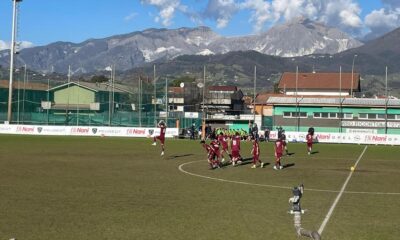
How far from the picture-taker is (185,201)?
1659cm

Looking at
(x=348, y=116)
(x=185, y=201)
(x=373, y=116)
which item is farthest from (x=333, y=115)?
(x=185, y=201)

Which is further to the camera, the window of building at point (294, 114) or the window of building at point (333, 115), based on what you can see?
the window of building at point (294, 114)

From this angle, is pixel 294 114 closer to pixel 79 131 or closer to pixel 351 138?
pixel 351 138

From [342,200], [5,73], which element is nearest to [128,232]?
[342,200]

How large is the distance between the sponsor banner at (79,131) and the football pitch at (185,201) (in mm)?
32669

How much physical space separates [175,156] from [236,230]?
74.9 ft

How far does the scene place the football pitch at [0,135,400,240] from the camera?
12.4 meters

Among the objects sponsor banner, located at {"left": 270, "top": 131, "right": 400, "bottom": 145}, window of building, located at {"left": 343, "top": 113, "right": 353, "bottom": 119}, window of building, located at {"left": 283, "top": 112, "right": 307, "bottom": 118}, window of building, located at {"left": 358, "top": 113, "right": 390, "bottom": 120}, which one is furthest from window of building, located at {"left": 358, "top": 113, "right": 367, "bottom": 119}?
sponsor banner, located at {"left": 270, "top": 131, "right": 400, "bottom": 145}

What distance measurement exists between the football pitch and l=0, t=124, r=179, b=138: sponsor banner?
32.7 metres

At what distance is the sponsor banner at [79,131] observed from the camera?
205 ft

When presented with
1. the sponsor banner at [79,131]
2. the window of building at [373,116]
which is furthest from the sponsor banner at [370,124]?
the sponsor banner at [79,131]

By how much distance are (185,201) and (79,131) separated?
48.6 m

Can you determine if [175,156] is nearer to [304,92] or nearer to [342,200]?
[342,200]

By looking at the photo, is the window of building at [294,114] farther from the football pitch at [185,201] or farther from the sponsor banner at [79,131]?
the football pitch at [185,201]
